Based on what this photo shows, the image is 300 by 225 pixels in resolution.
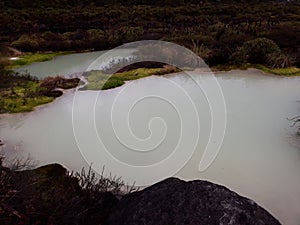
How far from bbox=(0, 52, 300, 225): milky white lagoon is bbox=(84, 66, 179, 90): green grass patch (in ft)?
1.12

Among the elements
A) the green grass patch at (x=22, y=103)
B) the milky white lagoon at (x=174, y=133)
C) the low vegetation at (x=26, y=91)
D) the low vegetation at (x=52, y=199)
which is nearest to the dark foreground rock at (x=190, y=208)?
the low vegetation at (x=52, y=199)

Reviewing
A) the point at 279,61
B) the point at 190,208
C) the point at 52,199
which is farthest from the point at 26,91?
the point at 279,61

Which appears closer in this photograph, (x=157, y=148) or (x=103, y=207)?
(x=103, y=207)

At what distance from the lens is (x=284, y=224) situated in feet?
13.0

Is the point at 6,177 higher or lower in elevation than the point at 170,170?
higher

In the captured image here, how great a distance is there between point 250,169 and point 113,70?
251 inches

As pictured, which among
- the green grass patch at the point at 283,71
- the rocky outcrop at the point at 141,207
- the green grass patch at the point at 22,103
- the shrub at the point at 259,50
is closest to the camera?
the rocky outcrop at the point at 141,207

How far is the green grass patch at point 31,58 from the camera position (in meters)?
12.8

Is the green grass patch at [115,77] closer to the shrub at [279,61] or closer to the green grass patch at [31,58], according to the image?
the shrub at [279,61]

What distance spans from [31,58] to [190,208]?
11.6 m

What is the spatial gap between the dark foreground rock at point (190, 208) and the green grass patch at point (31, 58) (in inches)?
393

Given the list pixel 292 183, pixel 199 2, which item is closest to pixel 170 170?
pixel 292 183

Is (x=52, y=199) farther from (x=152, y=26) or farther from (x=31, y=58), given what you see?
(x=152, y=26)

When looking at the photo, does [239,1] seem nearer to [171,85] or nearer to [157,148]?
[171,85]
